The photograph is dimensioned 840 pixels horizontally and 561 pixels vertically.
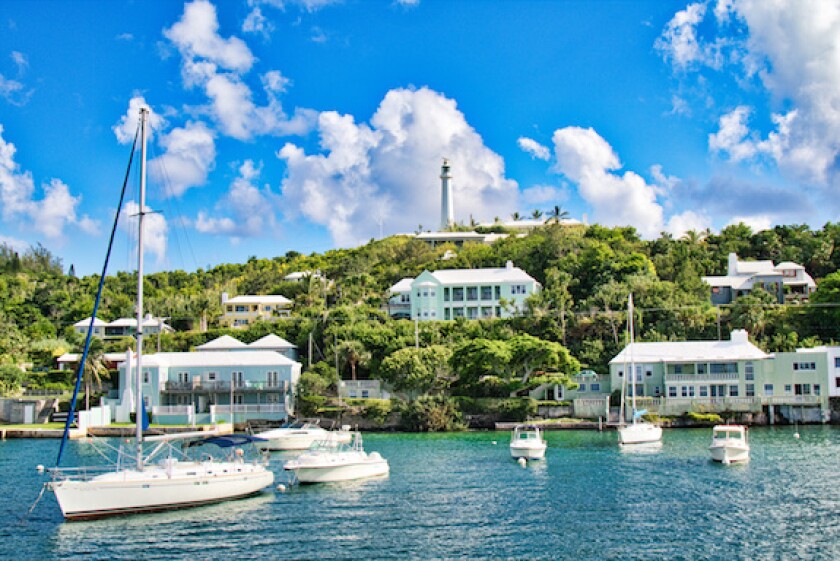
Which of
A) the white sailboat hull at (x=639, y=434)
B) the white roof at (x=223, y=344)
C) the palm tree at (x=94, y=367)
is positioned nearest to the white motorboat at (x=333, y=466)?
the white sailboat hull at (x=639, y=434)

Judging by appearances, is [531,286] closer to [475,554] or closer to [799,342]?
[799,342]

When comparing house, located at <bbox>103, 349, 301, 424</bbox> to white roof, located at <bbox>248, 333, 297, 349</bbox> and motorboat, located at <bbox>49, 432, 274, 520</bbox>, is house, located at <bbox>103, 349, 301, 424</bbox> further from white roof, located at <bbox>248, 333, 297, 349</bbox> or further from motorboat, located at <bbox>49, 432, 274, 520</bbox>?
motorboat, located at <bbox>49, 432, 274, 520</bbox>

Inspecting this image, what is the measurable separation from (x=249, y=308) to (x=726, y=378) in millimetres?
56671

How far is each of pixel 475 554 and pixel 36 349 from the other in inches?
2952

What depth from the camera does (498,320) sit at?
83.6 meters

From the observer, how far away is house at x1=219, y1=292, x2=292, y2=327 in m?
103

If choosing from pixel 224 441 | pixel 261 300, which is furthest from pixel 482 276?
pixel 224 441

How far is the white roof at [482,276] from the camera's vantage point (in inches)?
3713

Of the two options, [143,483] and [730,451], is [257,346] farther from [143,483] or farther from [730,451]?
[143,483]

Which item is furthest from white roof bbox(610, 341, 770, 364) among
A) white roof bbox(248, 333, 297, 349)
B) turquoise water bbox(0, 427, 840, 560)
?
white roof bbox(248, 333, 297, 349)

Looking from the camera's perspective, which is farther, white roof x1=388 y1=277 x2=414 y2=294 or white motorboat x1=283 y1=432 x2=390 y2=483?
white roof x1=388 y1=277 x2=414 y2=294

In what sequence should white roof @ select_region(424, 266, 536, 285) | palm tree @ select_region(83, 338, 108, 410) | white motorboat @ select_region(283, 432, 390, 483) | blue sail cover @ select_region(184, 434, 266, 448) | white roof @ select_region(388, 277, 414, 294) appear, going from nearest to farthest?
blue sail cover @ select_region(184, 434, 266, 448) → white motorboat @ select_region(283, 432, 390, 483) → palm tree @ select_region(83, 338, 108, 410) → white roof @ select_region(424, 266, 536, 285) → white roof @ select_region(388, 277, 414, 294)

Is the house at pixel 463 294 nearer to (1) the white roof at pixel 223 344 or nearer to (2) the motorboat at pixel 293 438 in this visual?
(1) the white roof at pixel 223 344

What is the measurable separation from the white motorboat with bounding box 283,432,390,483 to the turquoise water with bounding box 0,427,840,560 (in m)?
0.74
